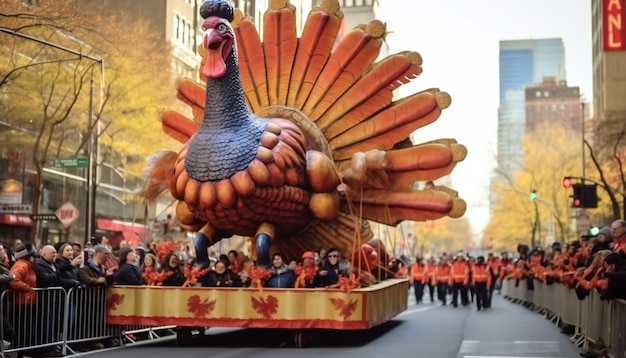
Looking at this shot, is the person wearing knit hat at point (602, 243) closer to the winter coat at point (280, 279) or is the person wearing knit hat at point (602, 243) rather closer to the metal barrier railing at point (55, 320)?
the winter coat at point (280, 279)

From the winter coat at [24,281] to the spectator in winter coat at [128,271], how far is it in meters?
2.77

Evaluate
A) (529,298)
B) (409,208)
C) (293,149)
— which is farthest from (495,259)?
(293,149)

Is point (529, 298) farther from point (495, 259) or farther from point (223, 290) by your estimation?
point (223, 290)

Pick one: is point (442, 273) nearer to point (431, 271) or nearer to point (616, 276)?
point (431, 271)

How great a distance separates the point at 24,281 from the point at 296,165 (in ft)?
17.5

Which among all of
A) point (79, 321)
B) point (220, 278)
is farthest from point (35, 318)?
point (220, 278)

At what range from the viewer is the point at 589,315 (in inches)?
605

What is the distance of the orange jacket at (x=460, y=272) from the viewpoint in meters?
30.5

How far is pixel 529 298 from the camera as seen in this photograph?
30.9 meters

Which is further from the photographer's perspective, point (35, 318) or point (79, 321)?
point (79, 321)

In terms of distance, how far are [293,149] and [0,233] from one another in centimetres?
2068

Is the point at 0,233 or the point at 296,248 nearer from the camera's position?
the point at 296,248

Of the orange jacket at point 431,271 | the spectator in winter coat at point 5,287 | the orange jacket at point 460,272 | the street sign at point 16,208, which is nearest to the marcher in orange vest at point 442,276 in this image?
the orange jacket at point 431,271

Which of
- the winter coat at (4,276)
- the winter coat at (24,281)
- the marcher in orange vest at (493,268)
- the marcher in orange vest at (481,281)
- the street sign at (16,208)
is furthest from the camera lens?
the marcher in orange vest at (493,268)
